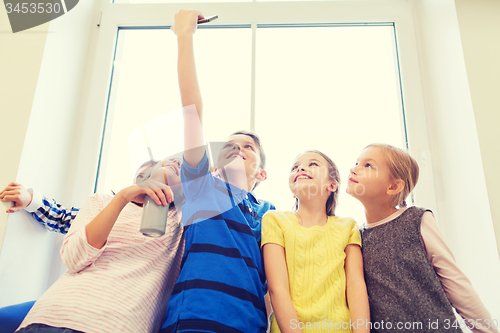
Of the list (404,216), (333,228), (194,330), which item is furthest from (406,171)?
(194,330)

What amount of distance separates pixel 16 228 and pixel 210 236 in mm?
600

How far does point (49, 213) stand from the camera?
1031 millimetres

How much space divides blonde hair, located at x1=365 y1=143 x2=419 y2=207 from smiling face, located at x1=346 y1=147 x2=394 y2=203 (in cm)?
2

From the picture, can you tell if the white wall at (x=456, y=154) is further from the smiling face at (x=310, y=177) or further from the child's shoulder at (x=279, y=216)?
the child's shoulder at (x=279, y=216)

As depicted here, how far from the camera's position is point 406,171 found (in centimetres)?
100

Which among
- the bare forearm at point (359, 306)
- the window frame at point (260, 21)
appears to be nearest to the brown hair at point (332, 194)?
the bare forearm at point (359, 306)

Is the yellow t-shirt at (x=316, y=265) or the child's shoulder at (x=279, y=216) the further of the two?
the child's shoulder at (x=279, y=216)

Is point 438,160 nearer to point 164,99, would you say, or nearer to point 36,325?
point 164,99

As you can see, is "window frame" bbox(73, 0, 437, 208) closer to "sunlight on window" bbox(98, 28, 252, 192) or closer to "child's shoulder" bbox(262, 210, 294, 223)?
"sunlight on window" bbox(98, 28, 252, 192)

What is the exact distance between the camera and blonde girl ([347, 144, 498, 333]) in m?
0.78

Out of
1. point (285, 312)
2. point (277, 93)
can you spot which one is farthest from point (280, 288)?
point (277, 93)

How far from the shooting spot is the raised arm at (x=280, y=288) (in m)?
0.77

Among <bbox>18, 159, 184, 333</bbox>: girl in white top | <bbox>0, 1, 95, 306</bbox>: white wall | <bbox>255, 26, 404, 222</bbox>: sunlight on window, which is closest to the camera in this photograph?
<bbox>18, 159, 184, 333</bbox>: girl in white top

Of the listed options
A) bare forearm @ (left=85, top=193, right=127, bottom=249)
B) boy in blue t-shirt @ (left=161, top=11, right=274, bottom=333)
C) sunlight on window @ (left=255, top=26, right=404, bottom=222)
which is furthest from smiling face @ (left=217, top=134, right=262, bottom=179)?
bare forearm @ (left=85, top=193, right=127, bottom=249)
